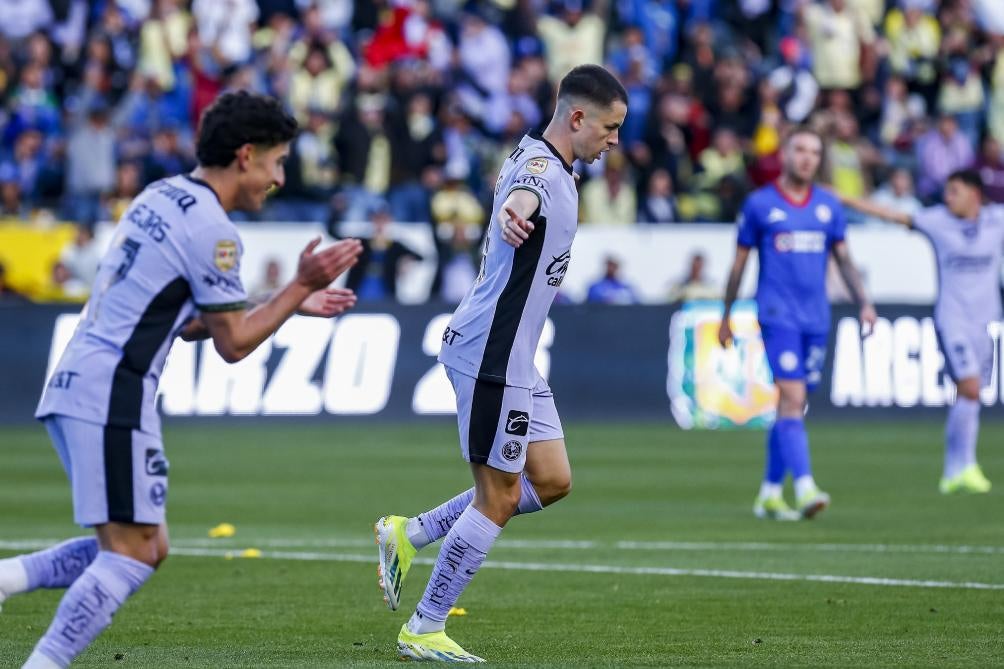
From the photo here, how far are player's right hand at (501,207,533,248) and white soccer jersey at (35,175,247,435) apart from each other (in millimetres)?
1380

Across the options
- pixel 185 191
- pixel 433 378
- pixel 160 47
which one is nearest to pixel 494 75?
pixel 160 47

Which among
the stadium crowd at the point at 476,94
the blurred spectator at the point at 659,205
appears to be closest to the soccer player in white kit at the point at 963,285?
the stadium crowd at the point at 476,94

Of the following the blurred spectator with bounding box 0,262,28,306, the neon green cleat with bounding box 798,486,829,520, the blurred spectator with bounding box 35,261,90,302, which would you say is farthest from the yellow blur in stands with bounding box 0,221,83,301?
the neon green cleat with bounding box 798,486,829,520

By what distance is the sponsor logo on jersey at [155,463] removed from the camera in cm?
622

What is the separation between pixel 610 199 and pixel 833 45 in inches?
210

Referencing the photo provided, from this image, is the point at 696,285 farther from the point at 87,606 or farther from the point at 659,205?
the point at 87,606

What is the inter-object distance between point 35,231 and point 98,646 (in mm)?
15307

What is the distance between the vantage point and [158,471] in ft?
20.5

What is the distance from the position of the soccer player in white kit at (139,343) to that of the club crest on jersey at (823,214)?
796 cm

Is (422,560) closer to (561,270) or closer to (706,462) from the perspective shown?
(561,270)

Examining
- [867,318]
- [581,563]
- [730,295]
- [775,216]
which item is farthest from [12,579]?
[867,318]

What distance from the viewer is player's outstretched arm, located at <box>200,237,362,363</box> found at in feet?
20.6

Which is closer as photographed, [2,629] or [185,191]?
[185,191]

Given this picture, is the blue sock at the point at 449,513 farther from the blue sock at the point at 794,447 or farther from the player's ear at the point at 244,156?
the blue sock at the point at 794,447
